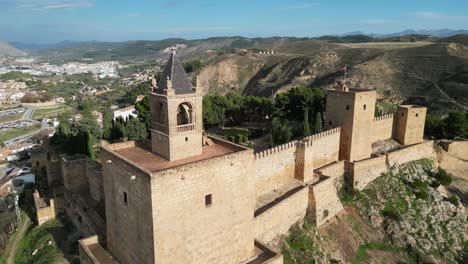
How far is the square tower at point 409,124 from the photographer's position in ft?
83.1

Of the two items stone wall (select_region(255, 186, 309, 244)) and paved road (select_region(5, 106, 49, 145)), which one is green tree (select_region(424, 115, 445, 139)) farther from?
paved road (select_region(5, 106, 49, 145))

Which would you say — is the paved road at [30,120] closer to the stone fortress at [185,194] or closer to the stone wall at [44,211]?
the stone wall at [44,211]

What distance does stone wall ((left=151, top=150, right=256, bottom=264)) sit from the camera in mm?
10320

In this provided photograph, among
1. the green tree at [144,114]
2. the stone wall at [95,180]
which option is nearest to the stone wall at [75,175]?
the stone wall at [95,180]

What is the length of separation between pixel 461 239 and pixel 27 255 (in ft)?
77.3

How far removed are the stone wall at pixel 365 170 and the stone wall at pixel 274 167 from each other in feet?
13.2

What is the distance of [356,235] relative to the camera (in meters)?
18.6

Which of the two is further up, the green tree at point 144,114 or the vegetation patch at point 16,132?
the green tree at point 144,114

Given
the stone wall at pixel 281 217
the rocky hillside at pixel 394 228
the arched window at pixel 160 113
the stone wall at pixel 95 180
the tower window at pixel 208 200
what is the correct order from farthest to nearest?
the stone wall at pixel 95 180, the rocky hillside at pixel 394 228, the stone wall at pixel 281 217, the arched window at pixel 160 113, the tower window at pixel 208 200

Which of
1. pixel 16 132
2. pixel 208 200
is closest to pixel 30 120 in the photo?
pixel 16 132

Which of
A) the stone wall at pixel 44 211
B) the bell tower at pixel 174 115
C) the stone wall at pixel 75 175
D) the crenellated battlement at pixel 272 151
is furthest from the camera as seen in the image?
the stone wall at pixel 75 175

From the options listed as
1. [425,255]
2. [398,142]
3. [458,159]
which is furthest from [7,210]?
[458,159]

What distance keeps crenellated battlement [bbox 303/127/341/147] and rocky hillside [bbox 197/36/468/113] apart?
2513 cm

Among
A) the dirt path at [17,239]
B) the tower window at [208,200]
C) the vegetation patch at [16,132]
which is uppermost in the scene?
the tower window at [208,200]
